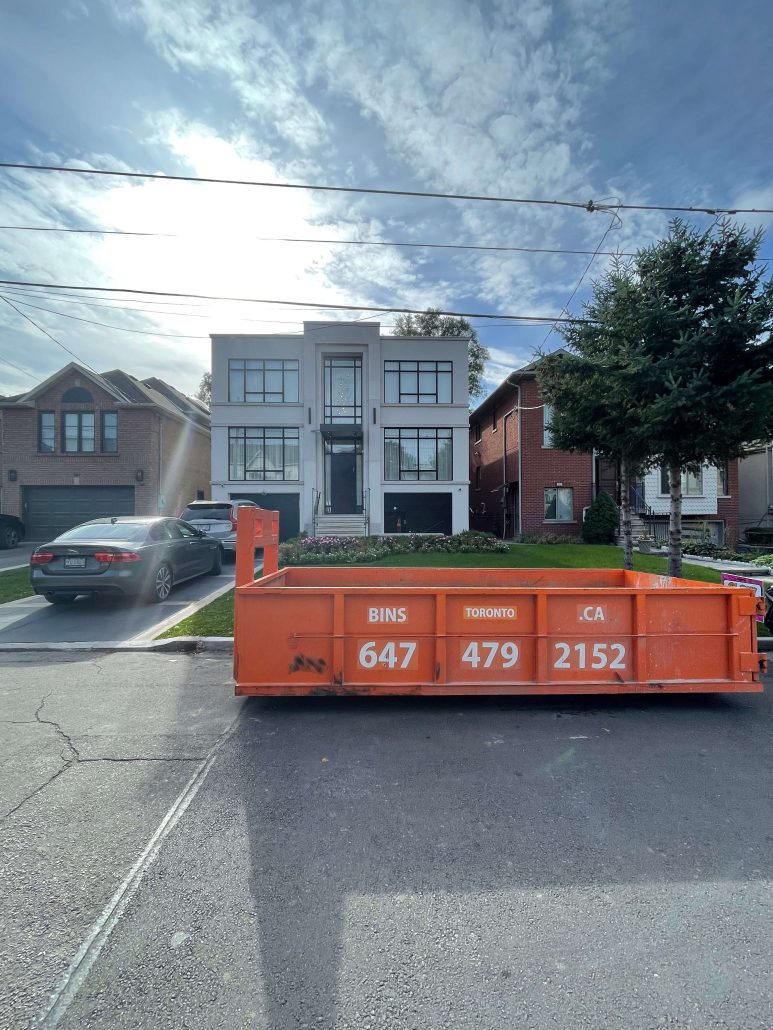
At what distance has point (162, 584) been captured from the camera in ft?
29.1

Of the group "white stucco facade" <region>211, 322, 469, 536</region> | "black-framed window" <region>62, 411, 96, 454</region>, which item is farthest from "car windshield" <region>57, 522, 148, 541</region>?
"black-framed window" <region>62, 411, 96, 454</region>

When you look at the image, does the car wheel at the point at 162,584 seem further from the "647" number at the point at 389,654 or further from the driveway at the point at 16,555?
→ the driveway at the point at 16,555

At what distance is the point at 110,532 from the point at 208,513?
526cm

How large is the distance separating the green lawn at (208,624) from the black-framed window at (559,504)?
15003 mm

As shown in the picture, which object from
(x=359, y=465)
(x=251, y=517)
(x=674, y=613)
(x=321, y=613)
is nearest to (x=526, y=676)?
(x=674, y=613)

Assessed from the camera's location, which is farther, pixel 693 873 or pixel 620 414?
pixel 620 414

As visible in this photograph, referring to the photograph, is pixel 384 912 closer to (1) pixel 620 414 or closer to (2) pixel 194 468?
(1) pixel 620 414

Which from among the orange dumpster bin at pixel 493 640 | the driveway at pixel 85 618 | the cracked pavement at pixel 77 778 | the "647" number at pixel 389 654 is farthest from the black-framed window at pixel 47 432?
the "647" number at pixel 389 654

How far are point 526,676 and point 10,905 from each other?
3.66 metres

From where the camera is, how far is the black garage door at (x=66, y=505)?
22.0m

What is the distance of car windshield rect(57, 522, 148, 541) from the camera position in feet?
28.1

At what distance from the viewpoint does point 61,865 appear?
2494 mm

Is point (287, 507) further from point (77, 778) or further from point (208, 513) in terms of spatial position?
point (77, 778)

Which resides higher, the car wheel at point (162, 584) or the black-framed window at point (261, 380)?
the black-framed window at point (261, 380)
